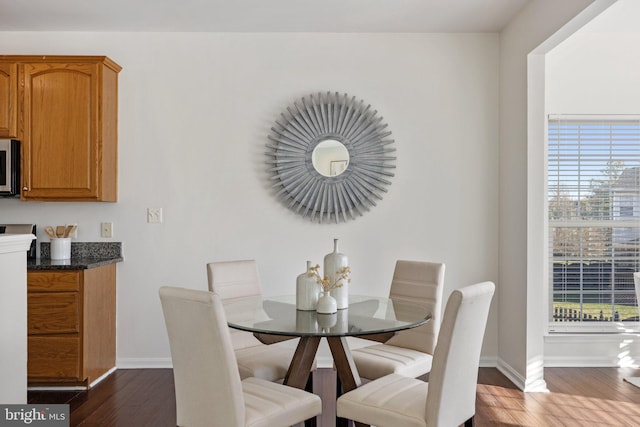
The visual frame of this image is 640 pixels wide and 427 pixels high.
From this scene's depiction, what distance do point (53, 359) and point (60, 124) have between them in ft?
5.37

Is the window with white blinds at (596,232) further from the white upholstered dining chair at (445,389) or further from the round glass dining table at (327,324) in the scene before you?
the white upholstered dining chair at (445,389)

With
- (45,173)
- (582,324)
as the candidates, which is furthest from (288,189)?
(582,324)

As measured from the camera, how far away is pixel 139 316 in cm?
401

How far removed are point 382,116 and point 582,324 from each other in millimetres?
2313

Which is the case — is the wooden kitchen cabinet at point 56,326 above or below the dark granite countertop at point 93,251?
below

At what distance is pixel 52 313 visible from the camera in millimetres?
3408

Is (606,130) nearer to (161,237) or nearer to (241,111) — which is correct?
(241,111)

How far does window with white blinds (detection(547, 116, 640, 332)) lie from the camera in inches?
164

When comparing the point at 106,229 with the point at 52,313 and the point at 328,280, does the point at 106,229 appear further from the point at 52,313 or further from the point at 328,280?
the point at 328,280

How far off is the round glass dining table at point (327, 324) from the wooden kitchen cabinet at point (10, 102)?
225 centimetres

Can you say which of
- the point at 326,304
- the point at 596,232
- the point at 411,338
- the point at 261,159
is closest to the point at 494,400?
the point at 411,338

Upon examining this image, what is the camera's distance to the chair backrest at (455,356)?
6.27 feet

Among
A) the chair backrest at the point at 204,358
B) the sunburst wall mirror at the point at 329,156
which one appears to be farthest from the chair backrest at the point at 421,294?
the chair backrest at the point at 204,358

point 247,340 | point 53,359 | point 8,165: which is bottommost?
point 53,359
